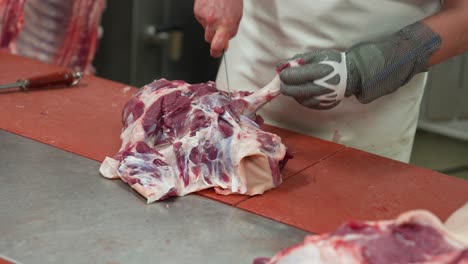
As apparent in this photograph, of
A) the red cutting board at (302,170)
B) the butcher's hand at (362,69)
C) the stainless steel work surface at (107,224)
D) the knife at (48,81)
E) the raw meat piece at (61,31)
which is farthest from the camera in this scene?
the raw meat piece at (61,31)

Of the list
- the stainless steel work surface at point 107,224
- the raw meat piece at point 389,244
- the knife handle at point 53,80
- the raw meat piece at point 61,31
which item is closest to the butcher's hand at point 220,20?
the stainless steel work surface at point 107,224

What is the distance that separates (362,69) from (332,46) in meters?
0.27

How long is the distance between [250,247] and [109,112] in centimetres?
83

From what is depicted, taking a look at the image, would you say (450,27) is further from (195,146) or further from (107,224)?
(107,224)

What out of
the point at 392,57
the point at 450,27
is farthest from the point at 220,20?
the point at 450,27

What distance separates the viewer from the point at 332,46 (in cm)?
236

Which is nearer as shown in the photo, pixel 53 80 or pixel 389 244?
pixel 389 244

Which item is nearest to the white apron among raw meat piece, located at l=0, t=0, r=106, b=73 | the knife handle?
the knife handle

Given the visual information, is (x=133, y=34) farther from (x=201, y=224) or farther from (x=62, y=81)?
(x=201, y=224)

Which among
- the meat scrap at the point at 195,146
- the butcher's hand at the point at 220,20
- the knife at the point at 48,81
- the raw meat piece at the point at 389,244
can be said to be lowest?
the knife at the point at 48,81

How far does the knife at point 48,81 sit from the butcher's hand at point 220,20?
57cm

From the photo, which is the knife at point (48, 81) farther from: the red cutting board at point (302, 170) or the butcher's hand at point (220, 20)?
the butcher's hand at point (220, 20)

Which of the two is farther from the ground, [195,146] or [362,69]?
[362,69]

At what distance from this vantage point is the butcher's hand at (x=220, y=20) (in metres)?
2.06
